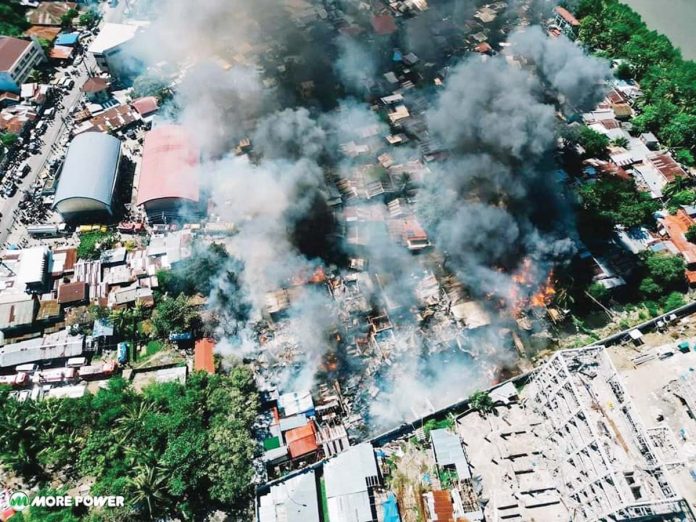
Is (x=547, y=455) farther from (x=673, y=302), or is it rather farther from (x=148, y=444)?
(x=148, y=444)

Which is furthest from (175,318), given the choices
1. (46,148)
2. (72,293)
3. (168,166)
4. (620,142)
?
(620,142)

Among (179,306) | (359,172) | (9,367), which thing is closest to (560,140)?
(359,172)

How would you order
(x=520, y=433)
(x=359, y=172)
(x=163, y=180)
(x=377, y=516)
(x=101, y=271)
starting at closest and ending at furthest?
(x=377, y=516), (x=520, y=433), (x=101, y=271), (x=163, y=180), (x=359, y=172)

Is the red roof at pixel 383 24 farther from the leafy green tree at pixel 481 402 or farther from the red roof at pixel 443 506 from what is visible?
the red roof at pixel 443 506

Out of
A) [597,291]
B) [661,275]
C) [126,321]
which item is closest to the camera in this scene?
[126,321]

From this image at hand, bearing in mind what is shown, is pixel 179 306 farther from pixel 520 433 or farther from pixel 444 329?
pixel 520 433

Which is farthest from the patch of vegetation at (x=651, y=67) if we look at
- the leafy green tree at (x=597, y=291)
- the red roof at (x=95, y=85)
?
the red roof at (x=95, y=85)

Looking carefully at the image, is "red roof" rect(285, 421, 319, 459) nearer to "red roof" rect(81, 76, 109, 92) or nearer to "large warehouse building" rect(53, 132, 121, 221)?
"large warehouse building" rect(53, 132, 121, 221)
